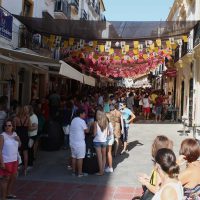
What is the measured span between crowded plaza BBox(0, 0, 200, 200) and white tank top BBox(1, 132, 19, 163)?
0.05ft

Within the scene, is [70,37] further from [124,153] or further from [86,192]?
[86,192]

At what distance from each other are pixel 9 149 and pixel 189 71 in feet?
53.5

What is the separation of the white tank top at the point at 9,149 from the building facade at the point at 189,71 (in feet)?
35.5

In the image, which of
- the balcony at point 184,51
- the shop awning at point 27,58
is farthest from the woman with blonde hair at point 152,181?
the balcony at point 184,51

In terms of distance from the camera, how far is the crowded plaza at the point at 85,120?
621cm

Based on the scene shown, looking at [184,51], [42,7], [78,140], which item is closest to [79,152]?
[78,140]

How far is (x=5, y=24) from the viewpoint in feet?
46.1

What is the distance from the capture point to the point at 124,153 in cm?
1151

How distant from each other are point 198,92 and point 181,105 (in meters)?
5.30

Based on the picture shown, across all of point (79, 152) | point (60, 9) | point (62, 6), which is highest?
point (62, 6)

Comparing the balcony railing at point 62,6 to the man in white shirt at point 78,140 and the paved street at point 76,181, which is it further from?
the man in white shirt at point 78,140

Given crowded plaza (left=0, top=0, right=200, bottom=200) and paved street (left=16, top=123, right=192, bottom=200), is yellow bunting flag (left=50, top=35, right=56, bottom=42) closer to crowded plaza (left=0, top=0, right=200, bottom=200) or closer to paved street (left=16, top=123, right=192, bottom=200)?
crowded plaza (left=0, top=0, right=200, bottom=200)

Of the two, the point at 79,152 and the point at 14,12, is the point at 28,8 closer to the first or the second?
the point at 14,12

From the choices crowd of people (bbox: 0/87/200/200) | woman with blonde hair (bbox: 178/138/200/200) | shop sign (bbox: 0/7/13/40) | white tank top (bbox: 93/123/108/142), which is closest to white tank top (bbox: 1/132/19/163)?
crowd of people (bbox: 0/87/200/200)
